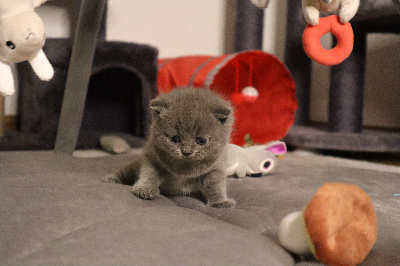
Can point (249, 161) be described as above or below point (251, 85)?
below

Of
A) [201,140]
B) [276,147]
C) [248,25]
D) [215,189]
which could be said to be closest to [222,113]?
[201,140]

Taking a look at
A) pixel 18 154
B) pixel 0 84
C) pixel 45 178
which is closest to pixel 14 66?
pixel 18 154

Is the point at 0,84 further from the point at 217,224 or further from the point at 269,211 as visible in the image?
the point at 269,211

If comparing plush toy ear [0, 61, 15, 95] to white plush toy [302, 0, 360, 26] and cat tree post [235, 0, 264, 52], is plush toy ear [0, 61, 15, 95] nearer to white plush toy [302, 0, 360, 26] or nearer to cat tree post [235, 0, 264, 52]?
white plush toy [302, 0, 360, 26]

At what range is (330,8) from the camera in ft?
2.70

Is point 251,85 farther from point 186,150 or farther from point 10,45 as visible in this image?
point 10,45

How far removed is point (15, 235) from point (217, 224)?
0.39 metres

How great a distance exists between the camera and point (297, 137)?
2227 mm

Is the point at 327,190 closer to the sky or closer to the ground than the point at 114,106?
closer to the sky

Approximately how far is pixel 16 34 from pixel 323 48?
60 cm

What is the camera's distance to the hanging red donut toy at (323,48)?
2.68ft

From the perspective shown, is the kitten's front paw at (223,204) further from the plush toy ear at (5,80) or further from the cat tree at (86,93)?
the cat tree at (86,93)

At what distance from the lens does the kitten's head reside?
38.7 inches

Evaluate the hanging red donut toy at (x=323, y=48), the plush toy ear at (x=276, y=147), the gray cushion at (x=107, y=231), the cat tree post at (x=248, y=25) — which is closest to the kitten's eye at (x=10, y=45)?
the gray cushion at (x=107, y=231)
